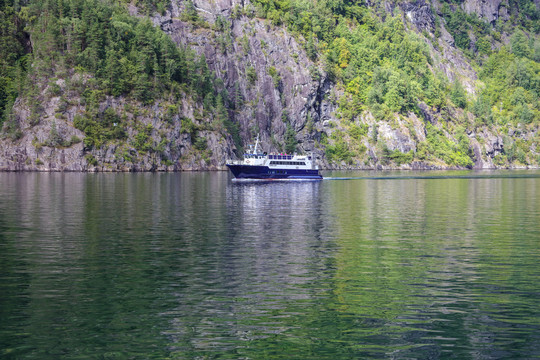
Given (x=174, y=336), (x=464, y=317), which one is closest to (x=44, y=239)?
(x=174, y=336)

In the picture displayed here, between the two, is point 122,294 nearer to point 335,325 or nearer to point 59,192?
point 335,325

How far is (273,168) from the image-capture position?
172m

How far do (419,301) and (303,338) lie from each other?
8.77 m

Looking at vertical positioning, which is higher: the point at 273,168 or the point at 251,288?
the point at 273,168

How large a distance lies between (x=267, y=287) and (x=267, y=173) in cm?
Answer: 13605

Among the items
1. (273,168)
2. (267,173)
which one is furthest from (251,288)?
(273,168)

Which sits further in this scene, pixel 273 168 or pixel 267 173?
pixel 273 168

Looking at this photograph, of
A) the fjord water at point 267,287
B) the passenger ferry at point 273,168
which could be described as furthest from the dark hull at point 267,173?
the fjord water at point 267,287

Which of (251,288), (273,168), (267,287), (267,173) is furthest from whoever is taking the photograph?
(273,168)

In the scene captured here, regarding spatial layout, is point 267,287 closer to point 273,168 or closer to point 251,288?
point 251,288

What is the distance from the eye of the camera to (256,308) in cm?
2992

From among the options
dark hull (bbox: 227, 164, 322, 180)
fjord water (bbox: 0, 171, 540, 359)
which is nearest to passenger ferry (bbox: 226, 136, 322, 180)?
dark hull (bbox: 227, 164, 322, 180)

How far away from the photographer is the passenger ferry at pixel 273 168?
6555 inches

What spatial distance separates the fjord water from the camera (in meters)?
25.0
